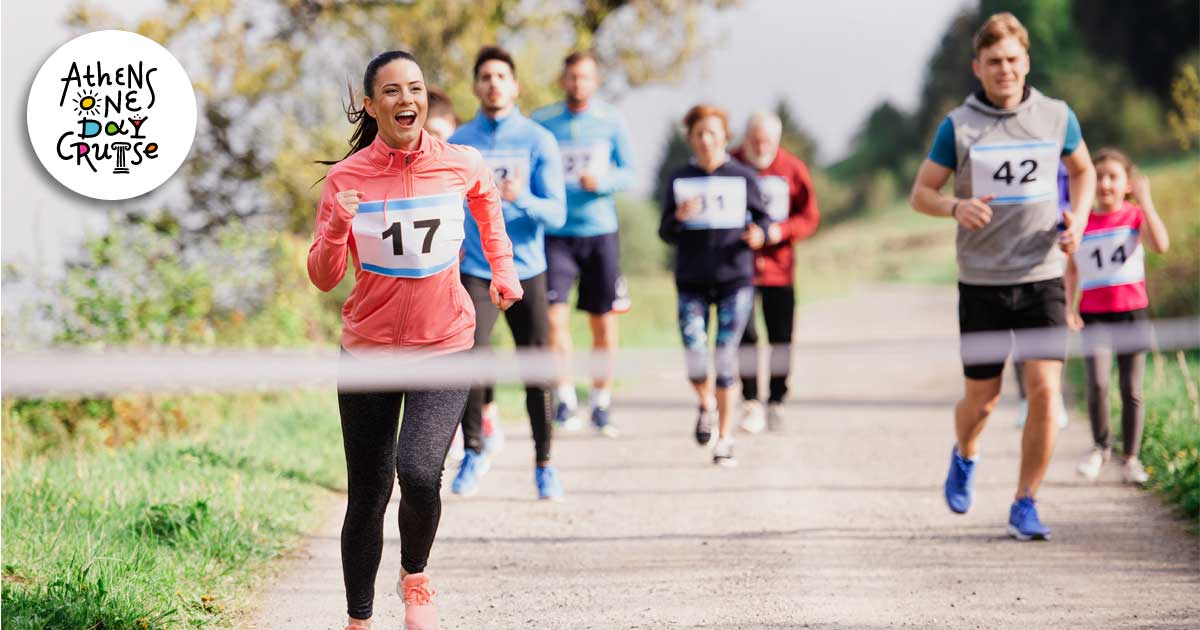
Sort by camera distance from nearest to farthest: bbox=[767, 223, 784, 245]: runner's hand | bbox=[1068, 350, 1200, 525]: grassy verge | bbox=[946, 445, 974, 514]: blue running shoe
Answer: bbox=[946, 445, 974, 514]: blue running shoe < bbox=[1068, 350, 1200, 525]: grassy verge < bbox=[767, 223, 784, 245]: runner's hand

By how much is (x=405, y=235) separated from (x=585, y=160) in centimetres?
443

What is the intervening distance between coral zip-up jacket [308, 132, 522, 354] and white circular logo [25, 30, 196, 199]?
2644 mm

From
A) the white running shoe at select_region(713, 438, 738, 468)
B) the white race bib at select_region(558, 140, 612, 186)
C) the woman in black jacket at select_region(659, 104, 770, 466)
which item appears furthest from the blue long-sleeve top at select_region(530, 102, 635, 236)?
the white running shoe at select_region(713, 438, 738, 468)

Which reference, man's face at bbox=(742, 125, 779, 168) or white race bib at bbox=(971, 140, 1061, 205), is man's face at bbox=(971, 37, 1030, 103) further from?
man's face at bbox=(742, 125, 779, 168)

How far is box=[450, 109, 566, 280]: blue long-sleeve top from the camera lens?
6484mm

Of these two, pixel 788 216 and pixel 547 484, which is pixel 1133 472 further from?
pixel 547 484

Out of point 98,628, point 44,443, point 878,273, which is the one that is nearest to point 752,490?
point 98,628

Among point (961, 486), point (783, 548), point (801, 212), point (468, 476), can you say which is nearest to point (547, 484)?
point (468, 476)

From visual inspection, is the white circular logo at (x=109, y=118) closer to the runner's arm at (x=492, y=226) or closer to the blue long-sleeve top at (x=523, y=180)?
the blue long-sleeve top at (x=523, y=180)

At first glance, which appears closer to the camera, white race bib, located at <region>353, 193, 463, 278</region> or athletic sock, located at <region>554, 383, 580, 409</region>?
white race bib, located at <region>353, 193, 463, 278</region>

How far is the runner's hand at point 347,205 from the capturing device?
3730 millimetres

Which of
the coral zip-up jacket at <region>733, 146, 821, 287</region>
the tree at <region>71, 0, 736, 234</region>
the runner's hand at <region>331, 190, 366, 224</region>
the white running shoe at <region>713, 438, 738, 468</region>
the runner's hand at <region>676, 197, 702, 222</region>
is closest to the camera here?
the runner's hand at <region>331, 190, 366, 224</region>

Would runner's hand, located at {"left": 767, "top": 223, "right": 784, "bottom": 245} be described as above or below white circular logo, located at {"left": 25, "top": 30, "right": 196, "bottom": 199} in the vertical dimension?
below

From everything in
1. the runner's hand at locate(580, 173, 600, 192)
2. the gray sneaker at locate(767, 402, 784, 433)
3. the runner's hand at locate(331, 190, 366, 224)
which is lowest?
the gray sneaker at locate(767, 402, 784, 433)
